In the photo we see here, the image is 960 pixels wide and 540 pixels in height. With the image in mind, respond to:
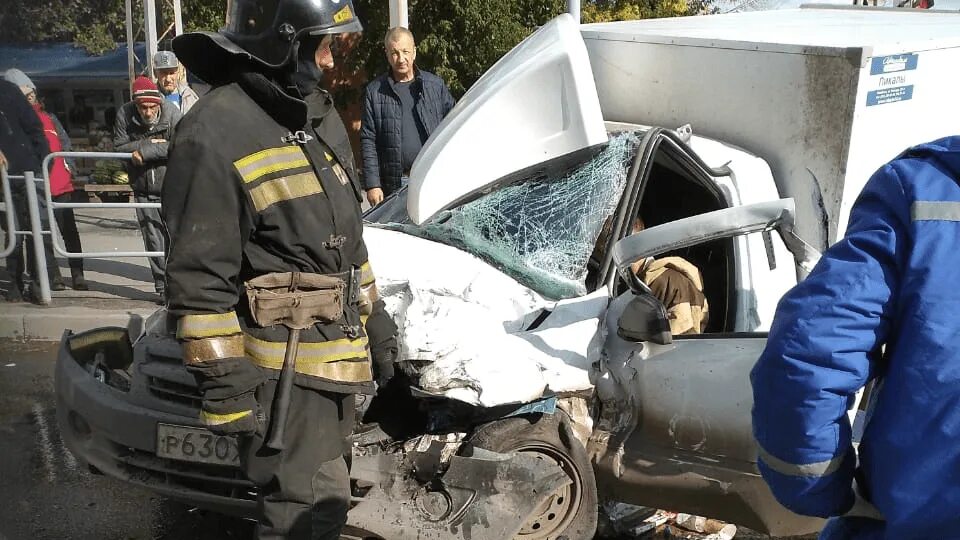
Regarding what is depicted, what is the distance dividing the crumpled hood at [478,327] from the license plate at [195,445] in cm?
64

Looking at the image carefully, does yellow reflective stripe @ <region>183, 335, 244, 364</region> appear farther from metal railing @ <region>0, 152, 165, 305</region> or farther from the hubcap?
metal railing @ <region>0, 152, 165, 305</region>

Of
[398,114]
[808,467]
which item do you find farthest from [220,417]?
[398,114]

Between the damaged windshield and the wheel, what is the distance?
0.51 meters

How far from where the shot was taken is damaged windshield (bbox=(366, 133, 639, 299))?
147 inches

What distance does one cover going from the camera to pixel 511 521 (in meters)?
3.20

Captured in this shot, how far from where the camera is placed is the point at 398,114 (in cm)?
618

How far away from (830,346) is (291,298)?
1.51 metres

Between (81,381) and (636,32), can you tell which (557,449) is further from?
(636,32)

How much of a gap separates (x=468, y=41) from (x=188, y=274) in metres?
9.49

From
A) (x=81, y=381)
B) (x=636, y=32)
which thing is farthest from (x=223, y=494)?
(x=636, y=32)

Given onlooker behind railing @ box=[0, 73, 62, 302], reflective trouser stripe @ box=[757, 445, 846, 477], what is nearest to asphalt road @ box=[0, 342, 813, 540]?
reflective trouser stripe @ box=[757, 445, 846, 477]

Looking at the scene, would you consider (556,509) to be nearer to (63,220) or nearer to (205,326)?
(205,326)

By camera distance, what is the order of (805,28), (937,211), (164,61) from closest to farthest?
(937,211), (805,28), (164,61)

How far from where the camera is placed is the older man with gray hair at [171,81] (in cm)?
732
